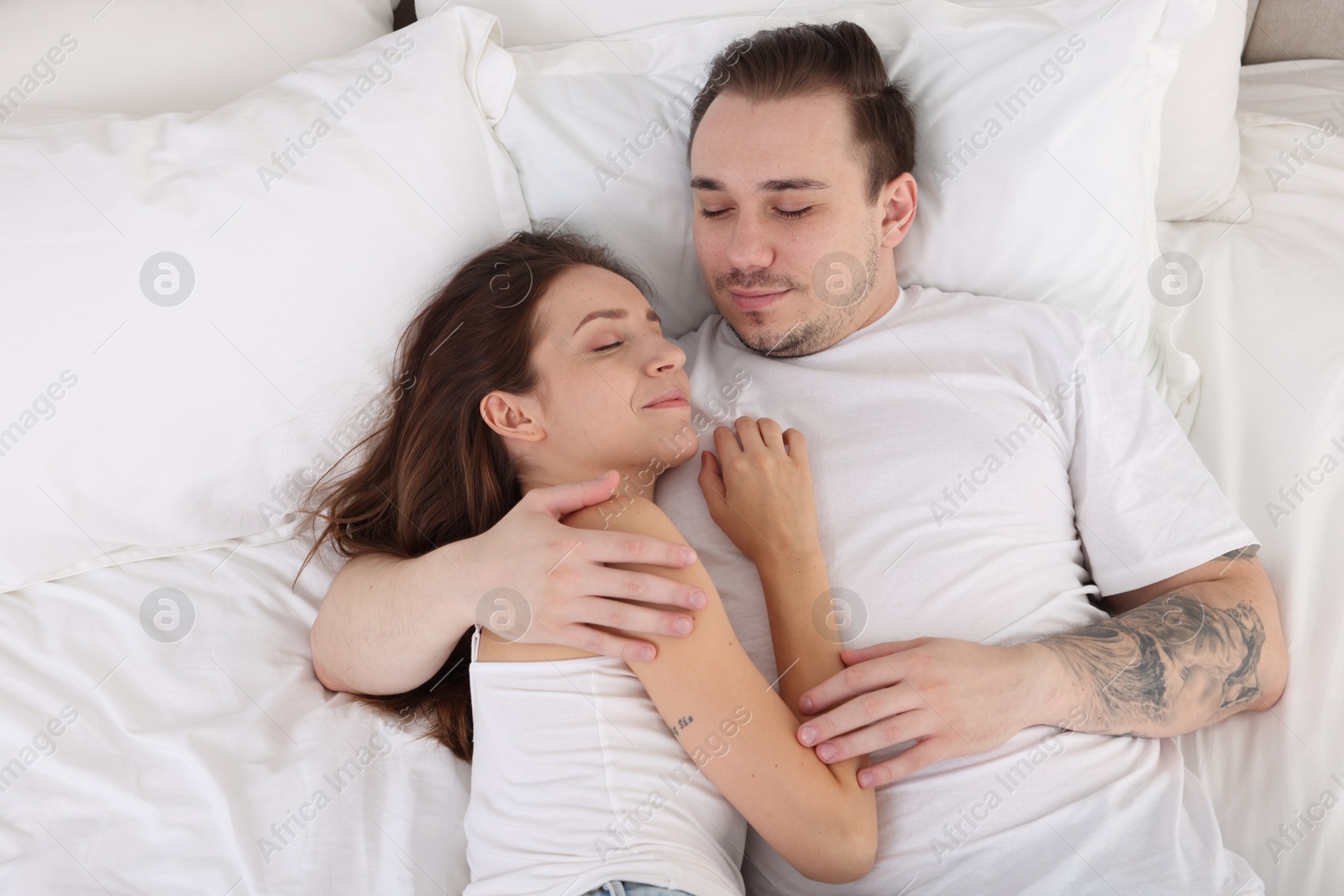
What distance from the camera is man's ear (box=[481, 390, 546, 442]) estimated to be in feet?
4.76

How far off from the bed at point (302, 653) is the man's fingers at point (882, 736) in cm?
49

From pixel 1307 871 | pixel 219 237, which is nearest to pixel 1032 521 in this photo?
pixel 1307 871

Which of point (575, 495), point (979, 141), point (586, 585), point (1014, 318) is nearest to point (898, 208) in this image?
point (979, 141)

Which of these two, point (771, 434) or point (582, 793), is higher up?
point (771, 434)

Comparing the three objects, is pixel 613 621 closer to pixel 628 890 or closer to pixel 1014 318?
pixel 628 890

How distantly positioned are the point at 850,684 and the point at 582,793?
378 mm

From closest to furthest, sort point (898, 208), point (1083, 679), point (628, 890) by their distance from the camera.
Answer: point (628, 890) < point (1083, 679) < point (898, 208)

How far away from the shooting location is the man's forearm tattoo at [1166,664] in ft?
4.40

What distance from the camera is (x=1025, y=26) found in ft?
5.92

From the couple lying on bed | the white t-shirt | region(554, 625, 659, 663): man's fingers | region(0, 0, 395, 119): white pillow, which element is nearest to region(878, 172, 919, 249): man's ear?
the couple lying on bed

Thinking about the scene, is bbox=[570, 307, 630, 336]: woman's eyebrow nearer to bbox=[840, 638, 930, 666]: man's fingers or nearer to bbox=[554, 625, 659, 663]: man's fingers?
bbox=[554, 625, 659, 663]: man's fingers

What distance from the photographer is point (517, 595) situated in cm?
124

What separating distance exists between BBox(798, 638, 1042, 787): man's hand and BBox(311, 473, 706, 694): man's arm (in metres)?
0.24

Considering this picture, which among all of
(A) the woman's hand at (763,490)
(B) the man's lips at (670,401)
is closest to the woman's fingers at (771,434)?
(A) the woman's hand at (763,490)
